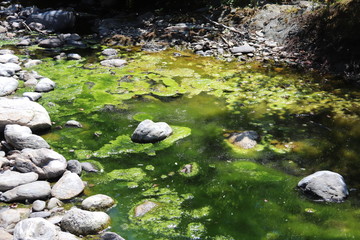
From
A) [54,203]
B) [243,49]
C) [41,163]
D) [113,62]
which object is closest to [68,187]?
[54,203]

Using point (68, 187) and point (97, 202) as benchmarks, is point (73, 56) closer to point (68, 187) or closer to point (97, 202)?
point (68, 187)

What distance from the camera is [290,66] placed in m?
8.77

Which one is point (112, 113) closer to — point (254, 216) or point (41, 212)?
point (41, 212)

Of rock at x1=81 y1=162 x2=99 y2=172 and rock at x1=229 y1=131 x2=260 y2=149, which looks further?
rock at x1=229 y1=131 x2=260 y2=149

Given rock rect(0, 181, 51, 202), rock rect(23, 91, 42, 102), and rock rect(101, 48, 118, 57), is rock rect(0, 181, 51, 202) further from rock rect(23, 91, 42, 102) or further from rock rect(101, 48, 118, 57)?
rock rect(101, 48, 118, 57)

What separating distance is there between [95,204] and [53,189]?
1.84ft

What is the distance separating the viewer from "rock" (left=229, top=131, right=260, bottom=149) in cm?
535

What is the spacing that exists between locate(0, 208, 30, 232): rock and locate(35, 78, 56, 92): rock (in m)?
3.81

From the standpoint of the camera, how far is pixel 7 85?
279 inches

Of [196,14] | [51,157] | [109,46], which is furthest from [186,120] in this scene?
[196,14]

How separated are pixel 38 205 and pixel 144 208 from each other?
105 centimetres

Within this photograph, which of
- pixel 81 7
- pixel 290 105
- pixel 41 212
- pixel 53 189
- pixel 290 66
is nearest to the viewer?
pixel 41 212

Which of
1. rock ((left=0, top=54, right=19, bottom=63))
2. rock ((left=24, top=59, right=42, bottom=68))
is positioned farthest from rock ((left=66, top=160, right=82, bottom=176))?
rock ((left=0, top=54, right=19, bottom=63))

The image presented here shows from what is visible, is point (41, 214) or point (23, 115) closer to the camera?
point (41, 214)
